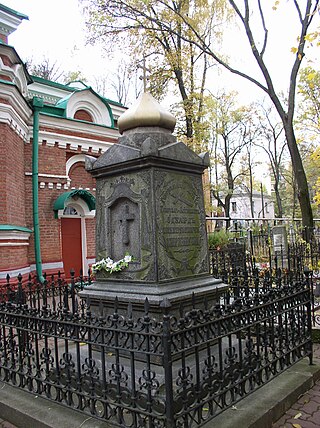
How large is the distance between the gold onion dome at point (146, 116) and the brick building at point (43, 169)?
230 inches

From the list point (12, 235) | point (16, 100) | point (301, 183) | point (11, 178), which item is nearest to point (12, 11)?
point (16, 100)

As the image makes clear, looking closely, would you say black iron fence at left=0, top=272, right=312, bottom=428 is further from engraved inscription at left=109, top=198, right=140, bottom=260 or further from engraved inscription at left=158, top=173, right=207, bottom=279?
engraved inscription at left=109, top=198, right=140, bottom=260

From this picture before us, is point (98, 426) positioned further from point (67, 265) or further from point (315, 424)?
point (67, 265)

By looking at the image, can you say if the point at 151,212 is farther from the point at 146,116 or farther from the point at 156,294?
the point at 146,116

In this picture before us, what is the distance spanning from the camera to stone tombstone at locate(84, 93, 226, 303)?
392 centimetres

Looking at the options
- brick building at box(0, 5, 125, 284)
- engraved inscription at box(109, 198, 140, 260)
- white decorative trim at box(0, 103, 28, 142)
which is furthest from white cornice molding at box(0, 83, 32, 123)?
engraved inscription at box(109, 198, 140, 260)

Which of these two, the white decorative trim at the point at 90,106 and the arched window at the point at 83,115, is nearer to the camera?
the white decorative trim at the point at 90,106

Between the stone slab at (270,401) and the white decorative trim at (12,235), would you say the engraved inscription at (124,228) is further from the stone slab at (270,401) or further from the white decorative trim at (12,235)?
the white decorative trim at (12,235)

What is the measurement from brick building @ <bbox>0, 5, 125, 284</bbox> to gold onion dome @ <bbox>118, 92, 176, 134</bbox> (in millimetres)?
5833

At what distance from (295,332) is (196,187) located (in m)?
1.95

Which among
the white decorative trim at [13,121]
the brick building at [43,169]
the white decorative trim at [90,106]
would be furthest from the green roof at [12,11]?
the white decorative trim at [13,121]

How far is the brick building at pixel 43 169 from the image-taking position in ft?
31.2

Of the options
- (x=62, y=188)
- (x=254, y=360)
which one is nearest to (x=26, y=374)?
(x=254, y=360)

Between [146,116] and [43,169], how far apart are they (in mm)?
8333
